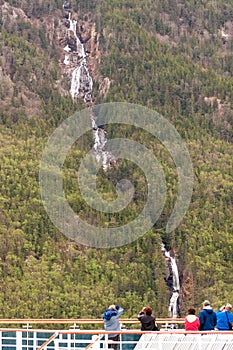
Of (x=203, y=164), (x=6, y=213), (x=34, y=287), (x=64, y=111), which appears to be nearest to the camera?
(x=34, y=287)

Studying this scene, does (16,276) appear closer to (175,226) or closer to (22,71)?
(175,226)

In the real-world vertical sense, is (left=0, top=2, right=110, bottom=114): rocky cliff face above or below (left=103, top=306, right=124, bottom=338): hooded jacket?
above

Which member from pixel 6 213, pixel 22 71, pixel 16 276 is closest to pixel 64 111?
pixel 22 71

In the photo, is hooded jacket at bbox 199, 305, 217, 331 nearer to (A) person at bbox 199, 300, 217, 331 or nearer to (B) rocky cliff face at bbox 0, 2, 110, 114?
(A) person at bbox 199, 300, 217, 331

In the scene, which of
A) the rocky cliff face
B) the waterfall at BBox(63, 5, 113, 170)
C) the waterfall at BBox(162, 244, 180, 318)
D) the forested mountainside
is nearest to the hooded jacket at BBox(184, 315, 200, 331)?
the forested mountainside

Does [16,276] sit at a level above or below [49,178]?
below

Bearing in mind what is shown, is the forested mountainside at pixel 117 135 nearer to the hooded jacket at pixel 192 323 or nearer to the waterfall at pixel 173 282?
the waterfall at pixel 173 282
